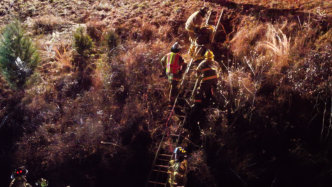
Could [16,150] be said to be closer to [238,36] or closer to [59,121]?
[59,121]

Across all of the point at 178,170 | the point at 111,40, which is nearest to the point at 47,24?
the point at 111,40

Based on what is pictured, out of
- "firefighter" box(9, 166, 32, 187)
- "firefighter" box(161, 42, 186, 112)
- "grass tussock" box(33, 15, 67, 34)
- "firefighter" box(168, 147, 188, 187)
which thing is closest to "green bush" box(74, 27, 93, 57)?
"grass tussock" box(33, 15, 67, 34)

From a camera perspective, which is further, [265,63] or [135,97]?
[135,97]

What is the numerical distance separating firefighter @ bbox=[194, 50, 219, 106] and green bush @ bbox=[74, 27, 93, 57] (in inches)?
205

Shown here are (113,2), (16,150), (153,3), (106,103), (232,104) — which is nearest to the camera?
(232,104)

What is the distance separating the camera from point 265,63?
6.32 meters

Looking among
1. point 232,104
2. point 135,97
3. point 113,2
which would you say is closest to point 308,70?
point 232,104

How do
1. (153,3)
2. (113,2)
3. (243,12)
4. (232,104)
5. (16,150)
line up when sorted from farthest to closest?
(113,2) → (153,3) → (243,12) → (16,150) → (232,104)

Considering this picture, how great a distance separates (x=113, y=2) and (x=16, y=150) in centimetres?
807

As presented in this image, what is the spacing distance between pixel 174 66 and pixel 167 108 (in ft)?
5.02

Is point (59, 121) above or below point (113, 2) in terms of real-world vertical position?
below

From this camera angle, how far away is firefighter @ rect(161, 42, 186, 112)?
5926 millimetres

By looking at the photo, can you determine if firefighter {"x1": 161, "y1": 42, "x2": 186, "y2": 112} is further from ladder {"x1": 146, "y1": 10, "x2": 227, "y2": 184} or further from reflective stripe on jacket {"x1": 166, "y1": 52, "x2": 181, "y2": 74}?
ladder {"x1": 146, "y1": 10, "x2": 227, "y2": 184}

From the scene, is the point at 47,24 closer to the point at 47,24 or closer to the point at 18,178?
the point at 47,24
